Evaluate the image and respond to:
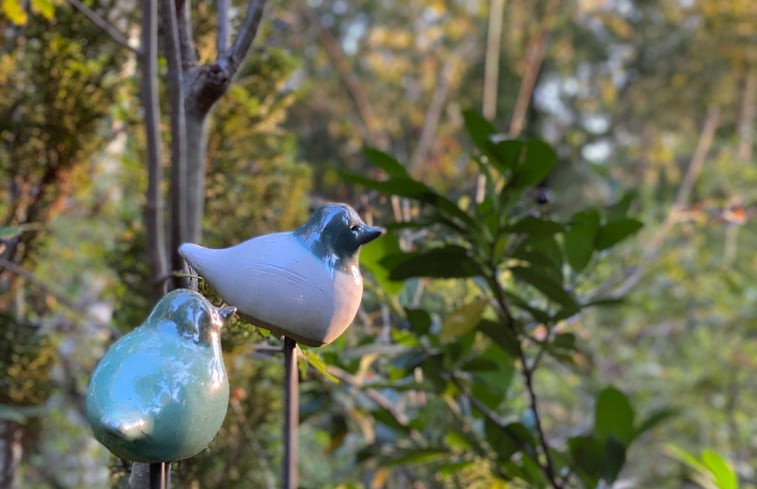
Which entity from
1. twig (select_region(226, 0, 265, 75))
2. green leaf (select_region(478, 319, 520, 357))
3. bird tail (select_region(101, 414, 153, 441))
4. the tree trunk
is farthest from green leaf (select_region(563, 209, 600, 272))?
the tree trunk

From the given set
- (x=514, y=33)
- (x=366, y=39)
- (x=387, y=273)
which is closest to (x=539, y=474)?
(x=387, y=273)

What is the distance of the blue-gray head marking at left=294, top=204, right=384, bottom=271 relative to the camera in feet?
1.47

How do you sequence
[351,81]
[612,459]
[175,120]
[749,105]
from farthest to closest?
[749,105] < [351,81] < [612,459] < [175,120]

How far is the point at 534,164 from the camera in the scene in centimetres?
73

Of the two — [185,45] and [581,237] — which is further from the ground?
[185,45]

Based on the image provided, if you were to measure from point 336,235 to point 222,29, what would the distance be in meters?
0.29

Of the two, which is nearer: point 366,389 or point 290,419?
point 290,419

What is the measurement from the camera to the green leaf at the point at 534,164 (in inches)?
28.4

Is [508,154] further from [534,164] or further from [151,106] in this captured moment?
[151,106]

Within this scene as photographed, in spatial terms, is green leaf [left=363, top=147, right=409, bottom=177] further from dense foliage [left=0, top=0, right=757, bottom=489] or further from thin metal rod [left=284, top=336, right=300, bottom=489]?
thin metal rod [left=284, top=336, right=300, bottom=489]

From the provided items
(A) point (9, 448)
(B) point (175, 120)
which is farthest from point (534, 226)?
(A) point (9, 448)

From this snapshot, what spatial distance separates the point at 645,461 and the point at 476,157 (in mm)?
2069

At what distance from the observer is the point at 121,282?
0.98 meters

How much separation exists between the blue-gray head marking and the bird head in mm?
73
